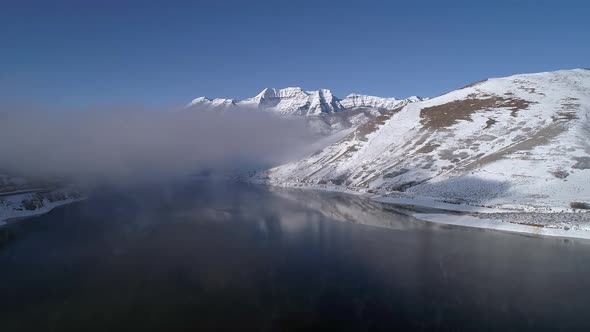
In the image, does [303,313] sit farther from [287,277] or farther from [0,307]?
[0,307]

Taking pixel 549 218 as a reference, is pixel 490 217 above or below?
below

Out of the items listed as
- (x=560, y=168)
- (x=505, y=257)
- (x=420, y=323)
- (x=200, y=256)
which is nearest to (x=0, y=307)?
(x=200, y=256)

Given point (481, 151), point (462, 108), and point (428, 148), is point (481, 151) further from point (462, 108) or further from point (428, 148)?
point (462, 108)

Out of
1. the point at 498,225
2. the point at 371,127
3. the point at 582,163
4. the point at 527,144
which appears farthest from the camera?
the point at 371,127

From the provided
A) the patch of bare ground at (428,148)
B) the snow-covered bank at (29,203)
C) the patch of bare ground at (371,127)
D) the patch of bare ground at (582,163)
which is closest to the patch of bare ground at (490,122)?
the patch of bare ground at (428,148)

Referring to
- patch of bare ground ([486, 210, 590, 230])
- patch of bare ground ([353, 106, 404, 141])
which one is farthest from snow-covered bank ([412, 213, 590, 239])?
patch of bare ground ([353, 106, 404, 141])

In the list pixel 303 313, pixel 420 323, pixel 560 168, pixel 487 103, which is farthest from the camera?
pixel 487 103

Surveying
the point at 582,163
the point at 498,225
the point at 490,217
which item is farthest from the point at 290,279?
the point at 582,163

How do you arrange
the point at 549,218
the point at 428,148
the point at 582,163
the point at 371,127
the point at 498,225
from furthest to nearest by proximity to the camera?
1. the point at 371,127
2. the point at 428,148
3. the point at 582,163
4. the point at 549,218
5. the point at 498,225
